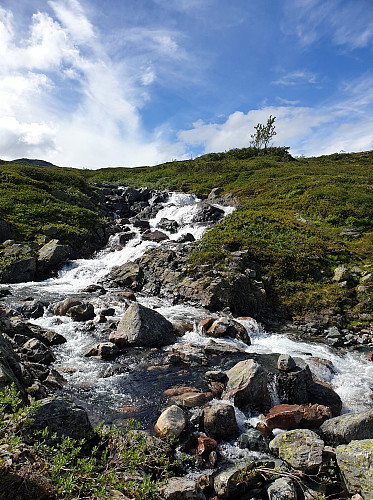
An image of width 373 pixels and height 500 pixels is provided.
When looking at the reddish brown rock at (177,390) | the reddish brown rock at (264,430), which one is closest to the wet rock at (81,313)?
the reddish brown rock at (177,390)

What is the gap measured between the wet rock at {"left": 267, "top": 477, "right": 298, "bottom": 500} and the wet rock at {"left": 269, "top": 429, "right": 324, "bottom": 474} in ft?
2.15

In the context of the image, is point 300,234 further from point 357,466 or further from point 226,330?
point 357,466

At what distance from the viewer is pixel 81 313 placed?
16.2 meters

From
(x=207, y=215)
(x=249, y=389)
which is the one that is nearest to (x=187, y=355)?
(x=249, y=389)

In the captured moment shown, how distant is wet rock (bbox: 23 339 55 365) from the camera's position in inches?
446

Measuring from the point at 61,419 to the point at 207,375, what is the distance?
6005mm

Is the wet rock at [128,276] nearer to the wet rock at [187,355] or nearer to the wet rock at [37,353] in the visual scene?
the wet rock at [187,355]

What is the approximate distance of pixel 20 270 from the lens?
2353 centimetres

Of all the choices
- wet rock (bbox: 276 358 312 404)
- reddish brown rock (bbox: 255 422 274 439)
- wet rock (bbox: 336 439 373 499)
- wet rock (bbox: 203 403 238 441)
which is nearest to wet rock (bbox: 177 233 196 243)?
wet rock (bbox: 276 358 312 404)

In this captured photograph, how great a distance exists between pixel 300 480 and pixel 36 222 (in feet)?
111

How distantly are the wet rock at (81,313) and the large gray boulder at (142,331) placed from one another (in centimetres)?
268

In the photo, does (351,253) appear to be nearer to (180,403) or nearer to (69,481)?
(180,403)

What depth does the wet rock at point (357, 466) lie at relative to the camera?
20.0 ft

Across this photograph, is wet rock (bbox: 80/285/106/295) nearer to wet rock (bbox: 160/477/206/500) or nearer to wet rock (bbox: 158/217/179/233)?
wet rock (bbox: 158/217/179/233)
